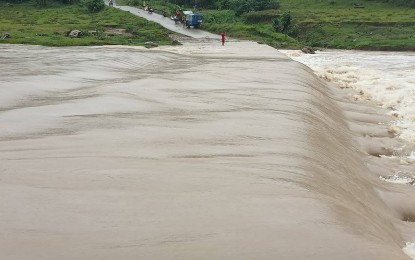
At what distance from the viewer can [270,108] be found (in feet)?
44.3

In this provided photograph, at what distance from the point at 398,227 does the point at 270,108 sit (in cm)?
561

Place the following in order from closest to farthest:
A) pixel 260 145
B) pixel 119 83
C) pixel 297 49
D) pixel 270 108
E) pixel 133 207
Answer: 1. pixel 133 207
2. pixel 260 145
3. pixel 270 108
4. pixel 119 83
5. pixel 297 49

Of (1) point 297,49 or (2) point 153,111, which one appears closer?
(2) point 153,111

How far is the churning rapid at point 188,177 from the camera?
6.18 m

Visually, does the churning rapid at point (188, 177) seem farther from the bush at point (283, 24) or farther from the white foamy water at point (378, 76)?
the bush at point (283, 24)

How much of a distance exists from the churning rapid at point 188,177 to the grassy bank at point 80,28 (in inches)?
800

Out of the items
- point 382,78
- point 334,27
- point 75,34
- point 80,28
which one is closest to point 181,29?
point 80,28

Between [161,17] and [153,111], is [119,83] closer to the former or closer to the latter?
[153,111]

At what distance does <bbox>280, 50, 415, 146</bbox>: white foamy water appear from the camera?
18.5 metres

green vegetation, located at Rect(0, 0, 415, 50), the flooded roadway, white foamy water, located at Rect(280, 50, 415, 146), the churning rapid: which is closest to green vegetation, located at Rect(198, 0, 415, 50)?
green vegetation, located at Rect(0, 0, 415, 50)

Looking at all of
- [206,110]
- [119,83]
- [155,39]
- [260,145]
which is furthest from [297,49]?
[260,145]

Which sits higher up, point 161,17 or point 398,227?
point 161,17

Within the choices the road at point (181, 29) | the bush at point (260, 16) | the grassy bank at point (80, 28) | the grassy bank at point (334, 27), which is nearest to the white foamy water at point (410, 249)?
the grassy bank at point (80, 28)

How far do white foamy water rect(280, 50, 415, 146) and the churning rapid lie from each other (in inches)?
105
